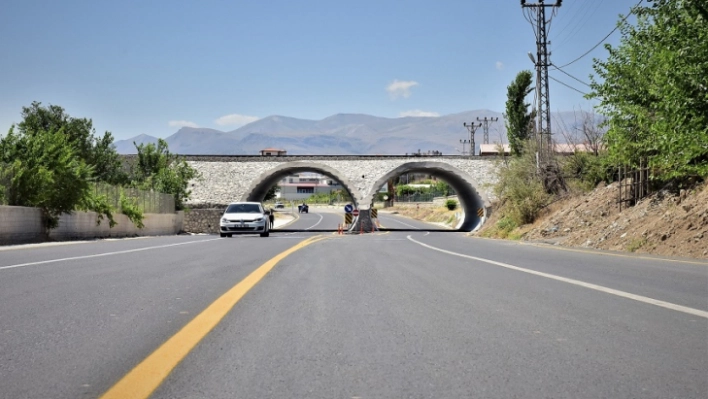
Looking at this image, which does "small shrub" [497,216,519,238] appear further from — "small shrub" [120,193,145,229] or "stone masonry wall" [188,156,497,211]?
"stone masonry wall" [188,156,497,211]

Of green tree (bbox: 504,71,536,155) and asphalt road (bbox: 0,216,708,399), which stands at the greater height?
green tree (bbox: 504,71,536,155)

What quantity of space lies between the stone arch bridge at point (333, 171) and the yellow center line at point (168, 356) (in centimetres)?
5213

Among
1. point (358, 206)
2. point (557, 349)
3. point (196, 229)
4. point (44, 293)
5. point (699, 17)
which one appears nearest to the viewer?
point (557, 349)

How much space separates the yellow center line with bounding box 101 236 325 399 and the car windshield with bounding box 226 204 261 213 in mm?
27654

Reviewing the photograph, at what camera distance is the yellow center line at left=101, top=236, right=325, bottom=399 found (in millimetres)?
3852

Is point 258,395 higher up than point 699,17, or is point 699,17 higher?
Answer: point 699,17

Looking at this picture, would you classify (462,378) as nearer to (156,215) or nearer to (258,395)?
(258,395)

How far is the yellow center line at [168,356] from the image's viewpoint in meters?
3.85

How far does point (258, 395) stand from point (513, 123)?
46.4 meters

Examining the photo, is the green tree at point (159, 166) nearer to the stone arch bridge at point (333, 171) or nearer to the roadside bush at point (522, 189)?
the stone arch bridge at point (333, 171)

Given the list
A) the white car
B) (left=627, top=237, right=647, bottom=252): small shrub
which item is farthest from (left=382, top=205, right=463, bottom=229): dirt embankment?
(left=627, top=237, right=647, bottom=252): small shrub

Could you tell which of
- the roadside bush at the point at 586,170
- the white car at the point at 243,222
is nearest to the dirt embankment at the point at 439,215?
the roadside bush at the point at 586,170

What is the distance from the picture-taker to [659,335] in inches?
216

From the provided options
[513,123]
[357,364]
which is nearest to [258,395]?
[357,364]
